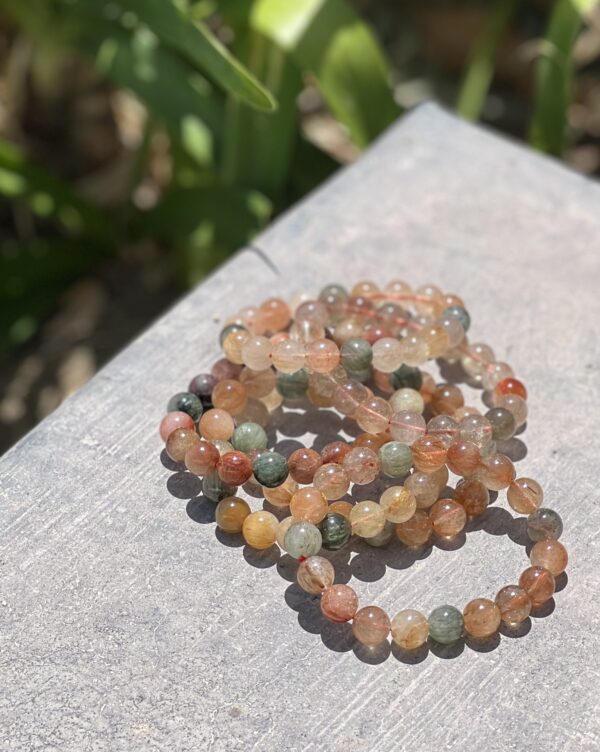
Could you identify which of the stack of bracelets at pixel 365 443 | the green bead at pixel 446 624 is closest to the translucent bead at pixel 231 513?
the stack of bracelets at pixel 365 443

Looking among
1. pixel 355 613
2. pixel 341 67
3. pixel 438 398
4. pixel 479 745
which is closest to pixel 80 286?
pixel 341 67

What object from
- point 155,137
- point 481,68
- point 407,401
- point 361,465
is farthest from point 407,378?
point 155,137

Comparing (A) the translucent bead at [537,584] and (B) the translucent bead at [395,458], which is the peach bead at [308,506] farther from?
(A) the translucent bead at [537,584]

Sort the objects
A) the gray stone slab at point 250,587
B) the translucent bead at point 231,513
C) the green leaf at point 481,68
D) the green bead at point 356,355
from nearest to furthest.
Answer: the gray stone slab at point 250,587 < the translucent bead at point 231,513 < the green bead at point 356,355 < the green leaf at point 481,68

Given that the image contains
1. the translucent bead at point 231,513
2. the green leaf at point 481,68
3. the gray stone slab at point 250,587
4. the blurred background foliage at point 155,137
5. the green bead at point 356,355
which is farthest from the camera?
the green leaf at point 481,68

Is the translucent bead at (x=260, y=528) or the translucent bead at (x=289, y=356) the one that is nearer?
the translucent bead at (x=260, y=528)

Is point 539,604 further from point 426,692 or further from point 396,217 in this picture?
point 396,217

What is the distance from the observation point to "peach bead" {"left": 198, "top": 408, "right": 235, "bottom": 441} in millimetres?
1112

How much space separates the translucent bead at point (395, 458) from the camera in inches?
42.3

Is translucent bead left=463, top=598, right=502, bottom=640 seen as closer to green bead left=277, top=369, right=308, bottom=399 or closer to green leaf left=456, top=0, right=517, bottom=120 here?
green bead left=277, top=369, right=308, bottom=399

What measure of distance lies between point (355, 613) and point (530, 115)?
181cm

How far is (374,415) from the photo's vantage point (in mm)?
1104

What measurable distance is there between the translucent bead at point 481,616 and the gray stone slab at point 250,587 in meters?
0.03

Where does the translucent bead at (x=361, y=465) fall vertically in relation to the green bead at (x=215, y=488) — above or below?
above
